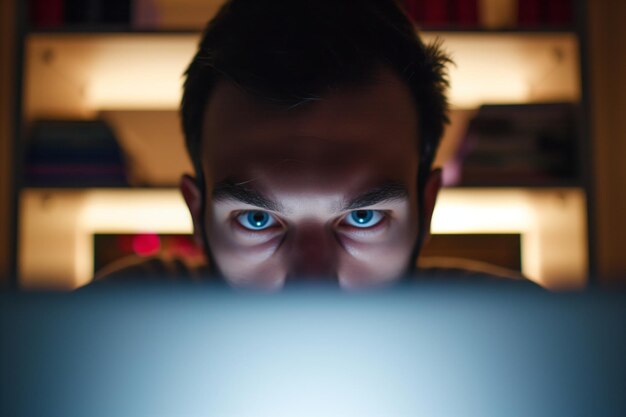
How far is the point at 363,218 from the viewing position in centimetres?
86

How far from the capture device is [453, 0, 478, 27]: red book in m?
1.81

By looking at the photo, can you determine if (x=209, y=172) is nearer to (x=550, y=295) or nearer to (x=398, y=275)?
(x=398, y=275)

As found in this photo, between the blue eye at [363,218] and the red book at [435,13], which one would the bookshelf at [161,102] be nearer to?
the red book at [435,13]

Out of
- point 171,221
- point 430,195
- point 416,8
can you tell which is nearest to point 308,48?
Answer: point 430,195

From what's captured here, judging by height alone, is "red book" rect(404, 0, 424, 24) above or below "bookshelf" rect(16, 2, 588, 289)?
above

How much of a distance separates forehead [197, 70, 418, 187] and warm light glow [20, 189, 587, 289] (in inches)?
34.6

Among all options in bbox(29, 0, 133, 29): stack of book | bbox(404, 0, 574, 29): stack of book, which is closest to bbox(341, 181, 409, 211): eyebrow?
bbox(404, 0, 574, 29): stack of book

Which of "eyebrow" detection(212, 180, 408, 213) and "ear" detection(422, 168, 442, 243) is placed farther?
"ear" detection(422, 168, 442, 243)

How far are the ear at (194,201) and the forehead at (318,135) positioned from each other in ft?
0.42

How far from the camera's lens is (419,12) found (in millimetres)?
1812

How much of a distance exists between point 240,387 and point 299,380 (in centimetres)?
2

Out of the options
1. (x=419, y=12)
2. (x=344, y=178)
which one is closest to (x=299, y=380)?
(x=344, y=178)

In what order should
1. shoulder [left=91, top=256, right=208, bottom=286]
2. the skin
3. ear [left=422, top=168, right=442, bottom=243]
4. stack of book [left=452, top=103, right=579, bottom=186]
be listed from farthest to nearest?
stack of book [left=452, top=103, right=579, bottom=186] < shoulder [left=91, top=256, right=208, bottom=286] < ear [left=422, top=168, right=442, bottom=243] < the skin

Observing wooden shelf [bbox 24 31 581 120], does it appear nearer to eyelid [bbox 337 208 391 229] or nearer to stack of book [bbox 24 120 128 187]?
stack of book [bbox 24 120 128 187]
